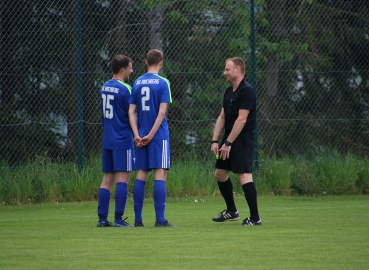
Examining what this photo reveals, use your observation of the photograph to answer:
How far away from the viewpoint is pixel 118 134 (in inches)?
363

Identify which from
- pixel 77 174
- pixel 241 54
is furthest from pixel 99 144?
pixel 241 54

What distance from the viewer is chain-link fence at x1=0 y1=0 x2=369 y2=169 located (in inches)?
529

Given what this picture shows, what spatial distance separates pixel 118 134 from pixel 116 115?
0.65 ft

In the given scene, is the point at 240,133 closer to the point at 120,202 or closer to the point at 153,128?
the point at 153,128

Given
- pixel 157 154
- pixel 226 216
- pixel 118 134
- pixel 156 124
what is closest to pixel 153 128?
pixel 156 124

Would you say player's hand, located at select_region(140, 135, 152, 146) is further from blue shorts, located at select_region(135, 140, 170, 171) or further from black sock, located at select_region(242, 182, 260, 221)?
black sock, located at select_region(242, 182, 260, 221)

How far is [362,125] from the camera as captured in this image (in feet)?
50.6

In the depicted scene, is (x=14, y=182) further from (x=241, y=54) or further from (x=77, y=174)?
(x=241, y=54)

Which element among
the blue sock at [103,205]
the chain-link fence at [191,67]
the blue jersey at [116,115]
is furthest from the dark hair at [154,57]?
the chain-link fence at [191,67]

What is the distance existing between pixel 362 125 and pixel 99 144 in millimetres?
4771

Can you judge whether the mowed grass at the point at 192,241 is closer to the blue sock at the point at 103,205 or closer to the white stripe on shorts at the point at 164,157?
the blue sock at the point at 103,205

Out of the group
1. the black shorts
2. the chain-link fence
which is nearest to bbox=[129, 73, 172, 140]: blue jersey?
the black shorts

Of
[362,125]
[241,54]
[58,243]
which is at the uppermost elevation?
[241,54]

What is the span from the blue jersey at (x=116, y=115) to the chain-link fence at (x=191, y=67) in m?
4.13
